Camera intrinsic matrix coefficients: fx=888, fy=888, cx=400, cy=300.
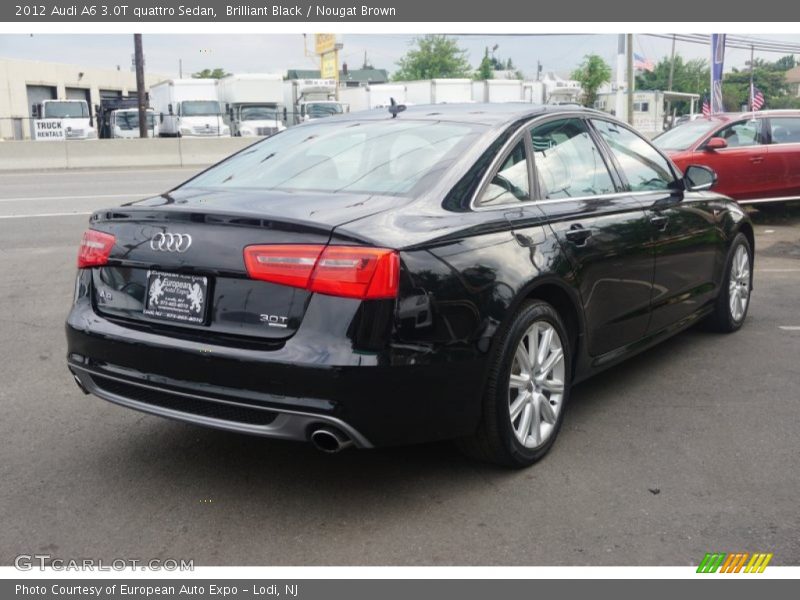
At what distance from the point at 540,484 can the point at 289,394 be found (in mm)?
1260

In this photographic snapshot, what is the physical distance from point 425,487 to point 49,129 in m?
31.9

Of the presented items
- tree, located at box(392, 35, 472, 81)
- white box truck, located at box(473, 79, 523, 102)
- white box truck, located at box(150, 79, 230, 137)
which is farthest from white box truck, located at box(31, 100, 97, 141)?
tree, located at box(392, 35, 472, 81)

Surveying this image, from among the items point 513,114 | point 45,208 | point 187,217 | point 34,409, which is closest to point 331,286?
point 187,217

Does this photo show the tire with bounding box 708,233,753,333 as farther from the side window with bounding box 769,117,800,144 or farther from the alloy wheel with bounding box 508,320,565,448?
the side window with bounding box 769,117,800,144

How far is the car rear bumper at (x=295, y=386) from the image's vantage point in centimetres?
328

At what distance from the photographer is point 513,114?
177 inches

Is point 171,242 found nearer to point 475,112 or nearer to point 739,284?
point 475,112

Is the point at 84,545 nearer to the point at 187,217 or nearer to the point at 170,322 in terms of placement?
the point at 170,322

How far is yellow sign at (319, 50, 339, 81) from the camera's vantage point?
2167 inches

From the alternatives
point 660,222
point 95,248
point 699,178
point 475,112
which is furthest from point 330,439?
point 699,178

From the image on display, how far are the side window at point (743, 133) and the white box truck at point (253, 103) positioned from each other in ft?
77.2

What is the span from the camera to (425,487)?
386 cm

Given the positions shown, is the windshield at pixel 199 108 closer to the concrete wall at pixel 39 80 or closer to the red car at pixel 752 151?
the concrete wall at pixel 39 80

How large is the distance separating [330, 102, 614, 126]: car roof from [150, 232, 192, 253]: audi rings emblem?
158 cm
